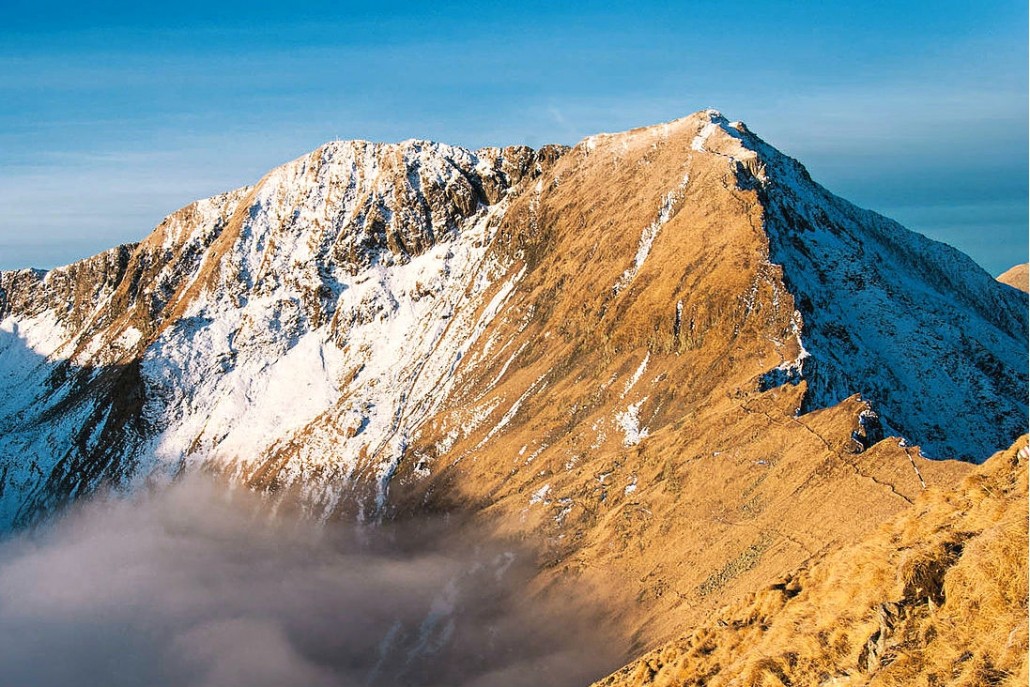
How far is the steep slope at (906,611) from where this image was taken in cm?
2619

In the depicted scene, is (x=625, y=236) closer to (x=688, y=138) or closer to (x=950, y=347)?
(x=688, y=138)

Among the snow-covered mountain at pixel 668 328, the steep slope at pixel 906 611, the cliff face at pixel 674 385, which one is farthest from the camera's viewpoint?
the snow-covered mountain at pixel 668 328

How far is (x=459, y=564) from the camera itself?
420 ft

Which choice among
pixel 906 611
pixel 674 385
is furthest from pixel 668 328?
pixel 906 611

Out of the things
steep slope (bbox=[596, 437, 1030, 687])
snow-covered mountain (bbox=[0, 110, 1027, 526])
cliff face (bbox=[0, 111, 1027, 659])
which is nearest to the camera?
steep slope (bbox=[596, 437, 1030, 687])

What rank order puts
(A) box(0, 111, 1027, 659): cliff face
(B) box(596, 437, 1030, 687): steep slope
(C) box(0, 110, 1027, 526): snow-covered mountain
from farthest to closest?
1. (C) box(0, 110, 1027, 526): snow-covered mountain
2. (A) box(0, 111, 1027, 659): cliff face
3. (B) box(596, 437, 1030, 687): steep slope

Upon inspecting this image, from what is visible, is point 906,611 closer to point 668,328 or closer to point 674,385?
point 674,385

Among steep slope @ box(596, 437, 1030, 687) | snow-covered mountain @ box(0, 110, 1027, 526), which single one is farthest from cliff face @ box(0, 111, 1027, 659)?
steep slope @ box(596, 437, 1030, 687)

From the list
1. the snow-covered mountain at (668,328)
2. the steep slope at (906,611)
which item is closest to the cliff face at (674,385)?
the snow-covered mountain at (668,328)

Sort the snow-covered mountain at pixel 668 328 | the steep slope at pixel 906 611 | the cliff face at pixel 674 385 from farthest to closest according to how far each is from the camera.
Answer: the snow-covered mountain at pixel 668 328, the cliff face at pixel 674 385, the steep slope at pixel 906 611

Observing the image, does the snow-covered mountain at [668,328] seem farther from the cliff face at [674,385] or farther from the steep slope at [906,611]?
the steep slope at [906,611]

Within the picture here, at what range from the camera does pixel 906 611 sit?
29078mm

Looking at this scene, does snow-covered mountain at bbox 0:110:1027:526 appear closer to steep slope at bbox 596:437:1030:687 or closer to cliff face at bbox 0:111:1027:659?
cliff face at bbox 0:111:1027:659

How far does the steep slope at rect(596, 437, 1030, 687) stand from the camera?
1031 inches
